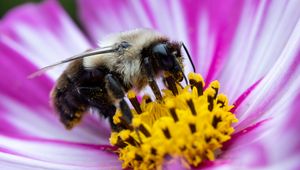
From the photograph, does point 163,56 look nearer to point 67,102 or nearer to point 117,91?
point 117,91

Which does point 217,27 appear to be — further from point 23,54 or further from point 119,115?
point 23,54

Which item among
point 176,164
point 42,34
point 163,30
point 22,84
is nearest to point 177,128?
point 176,164

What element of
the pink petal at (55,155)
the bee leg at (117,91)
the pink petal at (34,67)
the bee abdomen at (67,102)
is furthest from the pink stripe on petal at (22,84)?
the bee leg at (117,91)

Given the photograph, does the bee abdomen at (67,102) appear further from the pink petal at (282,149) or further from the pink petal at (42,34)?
the pink petal at (282,149)

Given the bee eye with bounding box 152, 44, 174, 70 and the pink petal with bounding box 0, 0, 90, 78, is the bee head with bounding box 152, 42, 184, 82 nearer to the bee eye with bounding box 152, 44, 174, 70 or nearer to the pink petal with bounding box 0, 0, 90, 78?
the bee eye with bounding box 152, 44, 174, 70

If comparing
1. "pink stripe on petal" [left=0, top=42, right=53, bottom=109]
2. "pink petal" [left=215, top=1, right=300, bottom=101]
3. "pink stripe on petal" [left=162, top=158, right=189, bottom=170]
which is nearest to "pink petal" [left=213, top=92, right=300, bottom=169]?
"pink stripe on petal" [left=162, top=158, right=189, bottom=170]

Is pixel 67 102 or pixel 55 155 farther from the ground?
pixel 67 102
